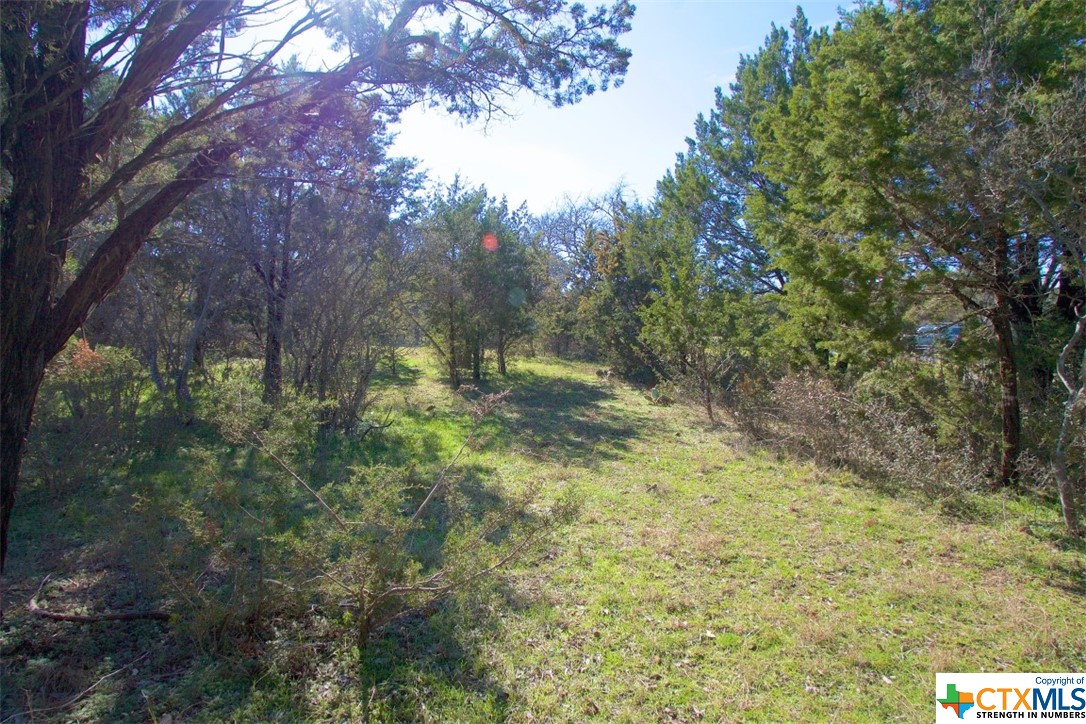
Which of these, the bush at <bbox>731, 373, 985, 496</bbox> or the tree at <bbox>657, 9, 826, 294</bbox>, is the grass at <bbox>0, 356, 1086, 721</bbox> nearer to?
the bush at <bbox>731, 373, 985, 496</bbox>

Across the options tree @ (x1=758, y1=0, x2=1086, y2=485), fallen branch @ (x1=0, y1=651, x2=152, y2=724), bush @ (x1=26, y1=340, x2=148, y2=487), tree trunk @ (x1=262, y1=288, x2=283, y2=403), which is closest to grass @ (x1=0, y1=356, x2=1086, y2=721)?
fallen branch @ (x1=0, y1=651, x2=152, y2=724)

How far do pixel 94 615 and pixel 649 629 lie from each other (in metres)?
3.85

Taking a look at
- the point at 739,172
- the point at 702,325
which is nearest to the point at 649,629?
the point at 702,325

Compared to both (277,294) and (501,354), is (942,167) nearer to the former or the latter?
(277,294)

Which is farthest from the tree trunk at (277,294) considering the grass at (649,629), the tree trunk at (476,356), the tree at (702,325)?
the tree trunk at (476,356)

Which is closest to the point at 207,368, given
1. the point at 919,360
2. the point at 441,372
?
the point at 441,372

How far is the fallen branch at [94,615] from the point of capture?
140 inches

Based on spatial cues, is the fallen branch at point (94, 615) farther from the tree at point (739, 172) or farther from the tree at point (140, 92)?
the tree at point (739, 172)

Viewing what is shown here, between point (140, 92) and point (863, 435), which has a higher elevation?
point (140, 92)

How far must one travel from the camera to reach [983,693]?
322cm

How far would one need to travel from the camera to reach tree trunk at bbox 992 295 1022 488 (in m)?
6.55

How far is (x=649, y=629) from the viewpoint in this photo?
12.9 ft

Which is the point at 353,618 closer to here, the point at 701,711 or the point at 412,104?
the point at 701,711

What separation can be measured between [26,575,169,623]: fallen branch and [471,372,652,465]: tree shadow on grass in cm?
599
